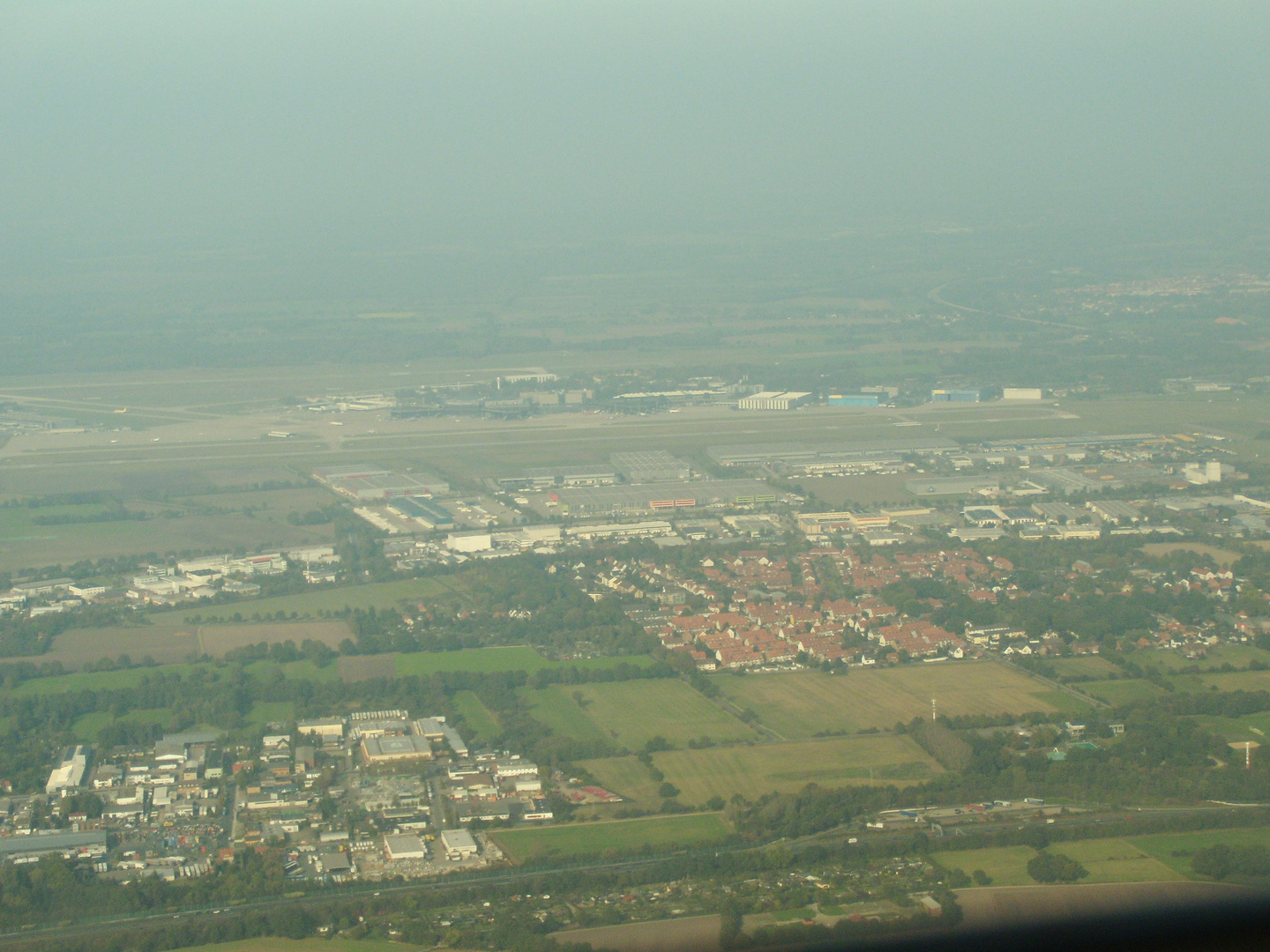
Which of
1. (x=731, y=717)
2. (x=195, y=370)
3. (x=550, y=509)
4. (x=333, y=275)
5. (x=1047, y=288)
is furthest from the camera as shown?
(x=333, y=275)

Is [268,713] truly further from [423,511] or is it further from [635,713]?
[423,511]

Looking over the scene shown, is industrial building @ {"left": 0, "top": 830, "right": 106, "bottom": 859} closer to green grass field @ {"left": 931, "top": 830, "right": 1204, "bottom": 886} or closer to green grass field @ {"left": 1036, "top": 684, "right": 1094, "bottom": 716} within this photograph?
green grass field @ {"left": 931, "top": 830, "right": 1204, "bottom": 886}

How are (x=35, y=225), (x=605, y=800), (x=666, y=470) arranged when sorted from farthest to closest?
(x=35, y=225) → (x=666, y=470) → (x=605, y=800)

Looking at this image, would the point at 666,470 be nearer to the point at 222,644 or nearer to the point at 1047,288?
the point at 222,644

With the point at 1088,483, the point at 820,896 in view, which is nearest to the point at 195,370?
the point at 1088,483

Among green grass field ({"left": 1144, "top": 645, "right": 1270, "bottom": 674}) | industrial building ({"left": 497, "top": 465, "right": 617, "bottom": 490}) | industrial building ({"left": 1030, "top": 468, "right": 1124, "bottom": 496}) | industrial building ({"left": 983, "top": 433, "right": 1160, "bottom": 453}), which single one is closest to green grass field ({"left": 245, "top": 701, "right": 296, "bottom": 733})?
green grass field ({"left": 1144, "top": 645, "right": 1270, "bottom": 674})

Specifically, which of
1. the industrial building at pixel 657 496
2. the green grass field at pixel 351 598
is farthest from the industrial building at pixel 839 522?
the green grass field at pixel 351 598

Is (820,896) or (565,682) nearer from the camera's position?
(820,896)

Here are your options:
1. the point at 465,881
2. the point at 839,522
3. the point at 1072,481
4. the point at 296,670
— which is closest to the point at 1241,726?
the point at 465,881
